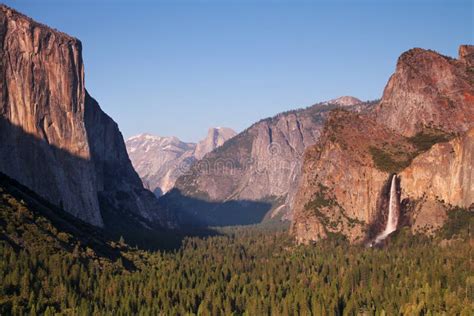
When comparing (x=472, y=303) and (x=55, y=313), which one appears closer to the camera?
(x=55, y=313)

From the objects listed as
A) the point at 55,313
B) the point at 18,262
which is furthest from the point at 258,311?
the point at 18,262

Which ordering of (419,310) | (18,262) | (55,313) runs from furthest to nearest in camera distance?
(18,262)
(419,310)
(55,313)

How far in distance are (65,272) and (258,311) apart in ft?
154

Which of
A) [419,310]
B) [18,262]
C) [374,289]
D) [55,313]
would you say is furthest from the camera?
[374,289]

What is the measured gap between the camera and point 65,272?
18188 centimetres

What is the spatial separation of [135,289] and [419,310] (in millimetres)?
66266

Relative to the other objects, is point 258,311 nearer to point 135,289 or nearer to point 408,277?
point 135,289

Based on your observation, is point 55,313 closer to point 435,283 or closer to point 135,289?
point 135,289

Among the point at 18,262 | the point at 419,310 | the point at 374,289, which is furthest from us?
the point at 374,289

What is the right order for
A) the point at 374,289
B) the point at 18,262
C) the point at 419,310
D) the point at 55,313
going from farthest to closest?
the point at 374,289
the point at 18,262
the point at 419,310
the point at 55,313

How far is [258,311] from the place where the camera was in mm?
171750

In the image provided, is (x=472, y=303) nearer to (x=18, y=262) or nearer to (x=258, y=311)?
(x=258, y=311)

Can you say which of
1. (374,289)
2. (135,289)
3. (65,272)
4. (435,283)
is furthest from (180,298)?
(435,283)

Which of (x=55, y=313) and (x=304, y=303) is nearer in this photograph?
(x=55, y=313)
